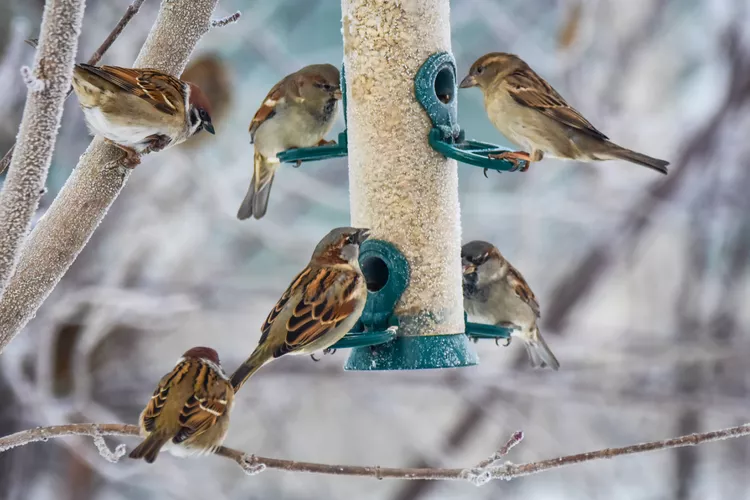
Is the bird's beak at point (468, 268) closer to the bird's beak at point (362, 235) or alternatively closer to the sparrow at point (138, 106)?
the bird's beak at point (362, 235)

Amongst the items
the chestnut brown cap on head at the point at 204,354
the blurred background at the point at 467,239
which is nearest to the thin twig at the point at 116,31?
the chestnut brown cap on head at the point at 204,354

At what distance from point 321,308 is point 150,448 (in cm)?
80

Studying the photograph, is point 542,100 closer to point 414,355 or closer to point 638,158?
point 638,158

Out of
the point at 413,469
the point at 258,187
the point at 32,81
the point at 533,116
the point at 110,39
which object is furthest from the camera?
the point at 258,187

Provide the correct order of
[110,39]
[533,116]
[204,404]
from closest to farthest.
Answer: [110,39] < [204,404] < [533,116]

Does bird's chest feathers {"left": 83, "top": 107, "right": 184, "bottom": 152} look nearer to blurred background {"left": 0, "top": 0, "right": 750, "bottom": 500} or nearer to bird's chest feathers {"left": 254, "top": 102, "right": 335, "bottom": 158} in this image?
bird's chest feathers {"left": 254, "top": 102, "right": 335, "bottom": 158}

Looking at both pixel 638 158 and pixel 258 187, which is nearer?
pixel 638 158

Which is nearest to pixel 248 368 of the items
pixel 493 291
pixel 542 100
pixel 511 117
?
pixel 493 291

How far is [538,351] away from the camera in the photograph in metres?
4.77

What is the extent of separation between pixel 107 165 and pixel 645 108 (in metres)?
7.69

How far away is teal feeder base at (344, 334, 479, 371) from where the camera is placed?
3.66m

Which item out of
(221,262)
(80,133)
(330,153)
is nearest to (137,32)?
(80,133)

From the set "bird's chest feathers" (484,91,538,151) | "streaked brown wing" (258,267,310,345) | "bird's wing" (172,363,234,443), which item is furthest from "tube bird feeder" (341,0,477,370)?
"bird's wing" (172,363,234,443)

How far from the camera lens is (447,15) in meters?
4.04
